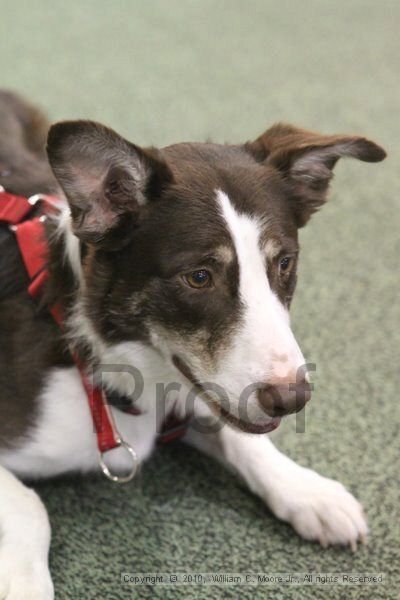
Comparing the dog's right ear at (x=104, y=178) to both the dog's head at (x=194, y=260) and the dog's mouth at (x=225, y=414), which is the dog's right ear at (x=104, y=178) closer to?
the dog's head at (x=194, y=260)

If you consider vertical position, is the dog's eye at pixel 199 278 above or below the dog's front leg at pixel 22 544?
above

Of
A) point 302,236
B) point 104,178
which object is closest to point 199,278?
point 104,178

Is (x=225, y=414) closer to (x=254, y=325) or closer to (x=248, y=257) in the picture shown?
(x=254, y=325)

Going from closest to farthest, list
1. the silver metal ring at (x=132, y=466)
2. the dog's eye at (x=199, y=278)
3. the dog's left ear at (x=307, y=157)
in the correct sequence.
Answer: the dog's eye at (x=199, y=278) → the dog's left ear at (x=307, y=157) → the silver metal ring at (x=132, y=466)

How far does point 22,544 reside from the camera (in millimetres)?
1610

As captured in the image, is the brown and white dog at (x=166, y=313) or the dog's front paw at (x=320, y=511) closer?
the brown and white dog at (x=166, y=313)

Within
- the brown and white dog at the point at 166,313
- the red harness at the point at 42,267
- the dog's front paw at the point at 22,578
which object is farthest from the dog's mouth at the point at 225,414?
the dog's front paw at the point at 22,578

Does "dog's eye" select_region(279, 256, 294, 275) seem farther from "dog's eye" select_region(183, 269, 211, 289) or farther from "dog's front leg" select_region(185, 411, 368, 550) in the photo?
"dog's front leg" select_region(185, 411, 368, 550)

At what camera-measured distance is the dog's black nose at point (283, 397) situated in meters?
1.43

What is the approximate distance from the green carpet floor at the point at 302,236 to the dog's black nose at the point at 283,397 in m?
0.51

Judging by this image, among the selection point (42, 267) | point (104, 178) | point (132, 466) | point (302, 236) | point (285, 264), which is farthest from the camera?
point (302, 236)

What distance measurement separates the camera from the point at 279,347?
1449 millimetres

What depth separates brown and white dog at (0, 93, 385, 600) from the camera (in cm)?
149

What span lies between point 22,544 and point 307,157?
110cm
